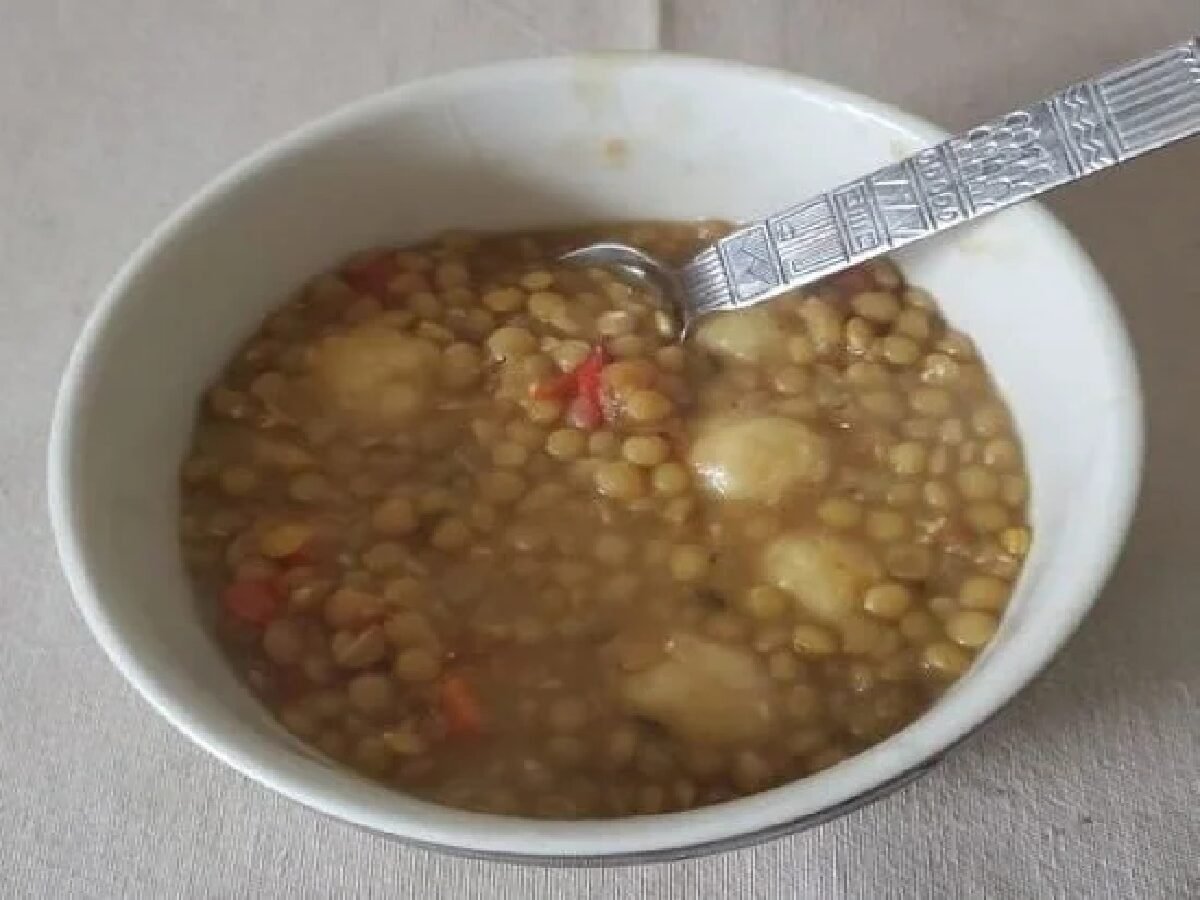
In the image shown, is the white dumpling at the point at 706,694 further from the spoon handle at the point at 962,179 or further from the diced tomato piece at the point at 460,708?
the spoon handle at the point at 962,179

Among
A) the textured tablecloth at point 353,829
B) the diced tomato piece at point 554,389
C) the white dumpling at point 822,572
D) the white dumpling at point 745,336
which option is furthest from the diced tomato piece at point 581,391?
the textured tablecloth at point 353,829

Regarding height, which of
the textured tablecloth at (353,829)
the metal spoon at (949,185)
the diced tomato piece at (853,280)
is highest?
the metal spoon at (949,185)

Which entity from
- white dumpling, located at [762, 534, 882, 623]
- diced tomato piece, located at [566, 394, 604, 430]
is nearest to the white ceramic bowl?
white dumpling, located at [762, 534, 882, 623]

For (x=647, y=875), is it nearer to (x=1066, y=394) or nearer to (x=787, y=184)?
(x=1066, y=394)

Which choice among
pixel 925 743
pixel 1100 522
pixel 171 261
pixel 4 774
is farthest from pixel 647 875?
pixel 171 261

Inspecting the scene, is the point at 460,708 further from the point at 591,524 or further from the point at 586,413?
the point at 586,413

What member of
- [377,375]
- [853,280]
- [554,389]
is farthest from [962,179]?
[377,375]
